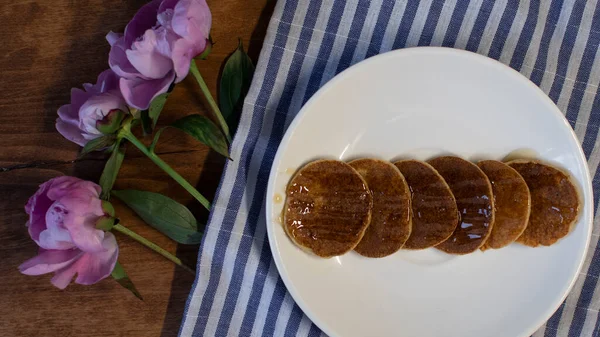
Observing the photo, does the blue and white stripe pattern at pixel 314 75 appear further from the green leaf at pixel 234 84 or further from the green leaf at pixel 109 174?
the green leaf at pixel 109 174

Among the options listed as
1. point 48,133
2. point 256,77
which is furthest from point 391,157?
point 48,133

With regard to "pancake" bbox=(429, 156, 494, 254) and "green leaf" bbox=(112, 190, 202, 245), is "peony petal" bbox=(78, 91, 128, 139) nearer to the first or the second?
"green leaf" bbox=(112, 190, 202, 245)

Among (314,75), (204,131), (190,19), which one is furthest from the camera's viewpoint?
(314,75)

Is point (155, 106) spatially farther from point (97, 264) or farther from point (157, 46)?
point (97, 264)

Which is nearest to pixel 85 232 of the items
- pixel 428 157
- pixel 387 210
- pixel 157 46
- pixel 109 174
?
pixel 109 174

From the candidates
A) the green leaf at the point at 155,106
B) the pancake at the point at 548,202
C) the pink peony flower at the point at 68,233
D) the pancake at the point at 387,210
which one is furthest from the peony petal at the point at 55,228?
the pancake at the point at 548,202

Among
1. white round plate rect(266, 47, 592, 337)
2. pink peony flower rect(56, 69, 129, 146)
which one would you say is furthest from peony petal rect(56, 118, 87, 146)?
white round plate rect(266, 47, 592, 337)
